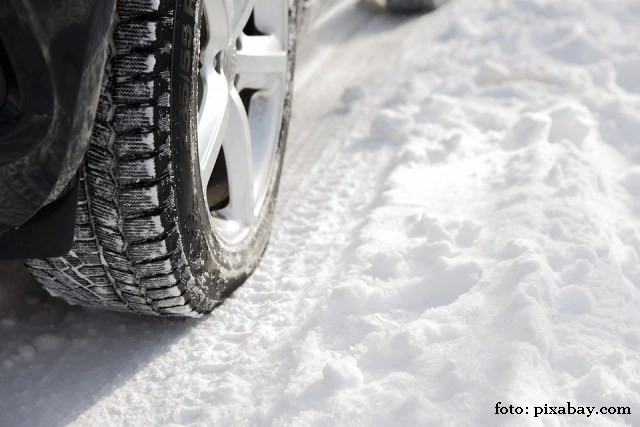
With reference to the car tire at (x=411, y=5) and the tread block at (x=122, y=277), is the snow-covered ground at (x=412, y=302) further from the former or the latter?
the car tire at (x=411, y=5)

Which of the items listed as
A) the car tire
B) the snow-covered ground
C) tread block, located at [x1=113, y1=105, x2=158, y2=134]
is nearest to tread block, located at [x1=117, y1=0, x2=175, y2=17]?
tread block, located at [x1=113, y1=105, x2=158, y2=134]

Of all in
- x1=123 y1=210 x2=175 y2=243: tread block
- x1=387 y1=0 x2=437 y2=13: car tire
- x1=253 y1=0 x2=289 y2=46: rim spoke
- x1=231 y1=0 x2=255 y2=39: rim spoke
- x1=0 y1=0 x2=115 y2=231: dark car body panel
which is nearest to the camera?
x1=0 y1=0 x2=115 y2=231: dark car body panel

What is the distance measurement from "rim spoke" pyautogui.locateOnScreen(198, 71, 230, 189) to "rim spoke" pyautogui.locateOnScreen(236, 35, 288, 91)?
23cm

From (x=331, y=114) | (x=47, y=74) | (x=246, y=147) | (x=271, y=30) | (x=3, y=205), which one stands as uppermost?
(x=47, y=74)

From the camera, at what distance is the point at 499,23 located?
10.3ft

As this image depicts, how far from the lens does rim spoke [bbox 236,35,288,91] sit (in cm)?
173

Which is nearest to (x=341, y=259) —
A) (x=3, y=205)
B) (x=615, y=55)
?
(x=3, y=205)

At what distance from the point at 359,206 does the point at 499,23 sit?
5.46 ft

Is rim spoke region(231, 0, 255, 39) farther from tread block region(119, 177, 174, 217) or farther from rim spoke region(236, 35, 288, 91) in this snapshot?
tread block region(119, 177, 174, 217)

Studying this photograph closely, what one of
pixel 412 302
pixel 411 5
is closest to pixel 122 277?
pixel 412 302

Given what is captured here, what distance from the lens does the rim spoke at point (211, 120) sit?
1428 mm

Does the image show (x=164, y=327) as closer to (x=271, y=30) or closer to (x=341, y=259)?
(x=341, y=259)

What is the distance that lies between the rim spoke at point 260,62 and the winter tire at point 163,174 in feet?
0.04

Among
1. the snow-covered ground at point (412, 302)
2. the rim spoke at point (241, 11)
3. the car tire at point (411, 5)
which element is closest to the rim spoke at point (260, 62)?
the rim spoke at point (241, 11)
